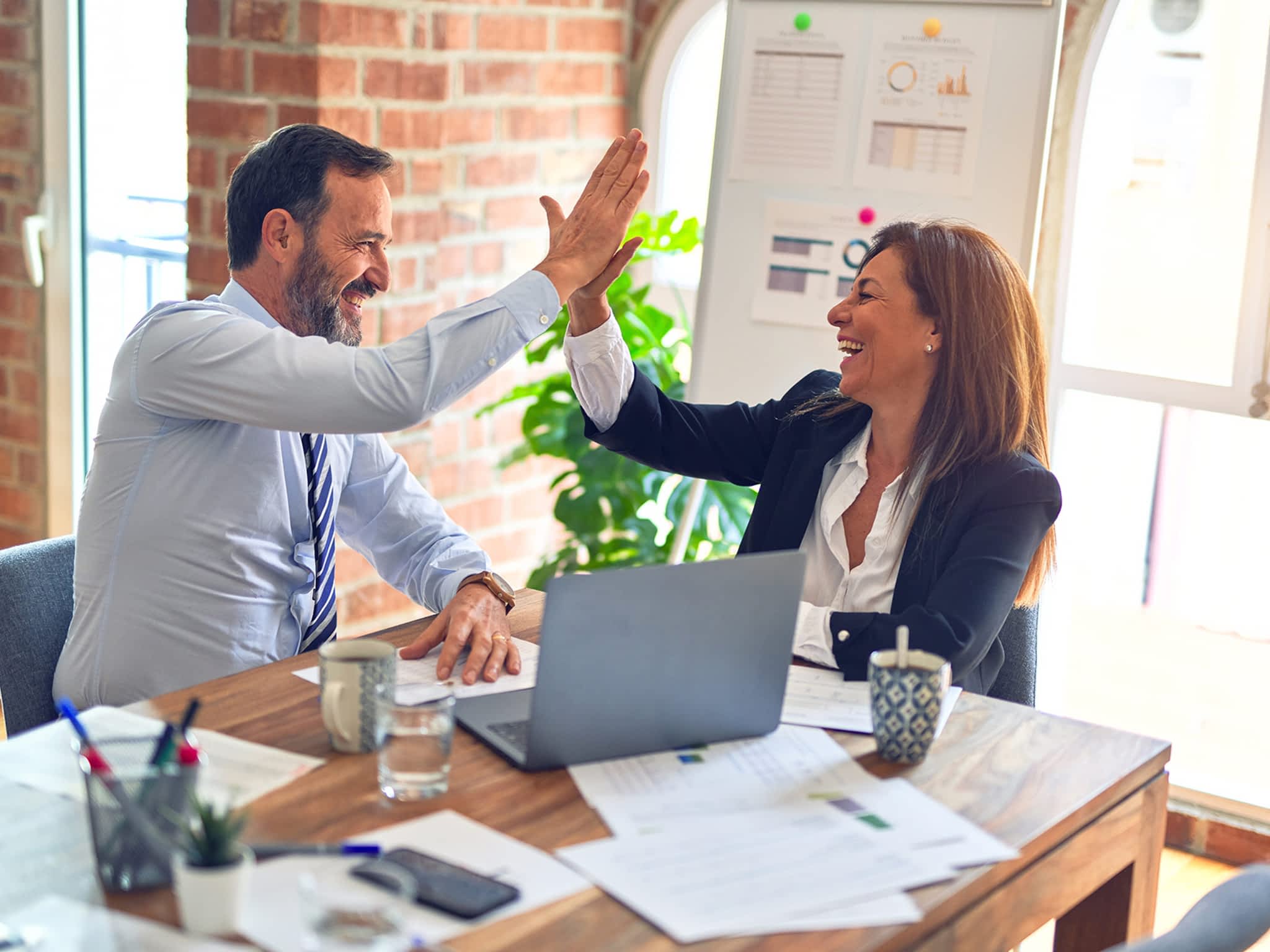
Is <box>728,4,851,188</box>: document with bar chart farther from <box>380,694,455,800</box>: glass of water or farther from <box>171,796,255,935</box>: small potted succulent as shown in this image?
<box>171,796,255,935</box>: small potted succulent

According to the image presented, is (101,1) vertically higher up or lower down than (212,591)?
higher up

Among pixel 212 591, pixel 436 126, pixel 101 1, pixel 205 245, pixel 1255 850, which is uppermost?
pixel 101 1

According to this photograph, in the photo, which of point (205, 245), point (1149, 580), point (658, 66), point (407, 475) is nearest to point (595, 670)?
point (407, 475)

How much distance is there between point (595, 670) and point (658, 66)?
103 inches

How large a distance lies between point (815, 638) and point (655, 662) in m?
0.45

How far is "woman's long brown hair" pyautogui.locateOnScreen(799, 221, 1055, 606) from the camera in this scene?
1973mm

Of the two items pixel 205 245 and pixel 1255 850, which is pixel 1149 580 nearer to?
pixel 1255 850

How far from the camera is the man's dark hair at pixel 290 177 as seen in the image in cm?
194

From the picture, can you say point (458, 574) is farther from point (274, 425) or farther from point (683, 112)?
point (683, 112)

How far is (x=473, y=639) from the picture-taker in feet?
5.43

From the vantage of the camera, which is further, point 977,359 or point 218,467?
point 977,359

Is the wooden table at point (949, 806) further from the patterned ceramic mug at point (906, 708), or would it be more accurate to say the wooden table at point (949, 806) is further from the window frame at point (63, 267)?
the window frame at point (63, 267)

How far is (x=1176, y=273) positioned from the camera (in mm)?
2955

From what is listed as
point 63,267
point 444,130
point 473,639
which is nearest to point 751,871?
point 473,639
